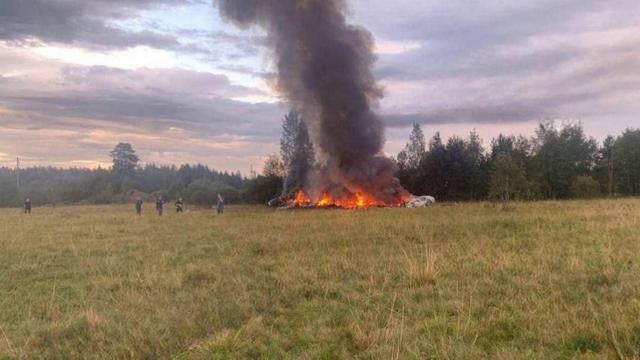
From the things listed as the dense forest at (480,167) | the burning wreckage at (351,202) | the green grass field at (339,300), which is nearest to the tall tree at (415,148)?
the dense forest at (480,167)

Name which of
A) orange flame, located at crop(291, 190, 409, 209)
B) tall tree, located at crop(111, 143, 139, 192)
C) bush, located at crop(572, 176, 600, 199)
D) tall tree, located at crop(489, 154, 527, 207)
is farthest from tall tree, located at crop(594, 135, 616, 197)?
tall tree, located at crop(111, 143, 139, 192)

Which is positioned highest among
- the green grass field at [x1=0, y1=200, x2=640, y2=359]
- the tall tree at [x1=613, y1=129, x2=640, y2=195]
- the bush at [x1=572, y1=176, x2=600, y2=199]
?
the tall tree at [x1=613, y1=129, x2=640, y2=195]

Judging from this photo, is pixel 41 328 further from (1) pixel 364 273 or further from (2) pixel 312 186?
(2) pixel 312 186

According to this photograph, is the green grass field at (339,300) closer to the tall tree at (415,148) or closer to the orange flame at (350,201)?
the orange flame at (350,201)

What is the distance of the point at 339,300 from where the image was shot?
10.1 meters

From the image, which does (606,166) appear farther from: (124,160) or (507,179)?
(124,160)

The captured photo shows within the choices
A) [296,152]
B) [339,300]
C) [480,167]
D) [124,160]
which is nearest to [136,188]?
[124,160]

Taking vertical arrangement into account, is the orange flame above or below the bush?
below

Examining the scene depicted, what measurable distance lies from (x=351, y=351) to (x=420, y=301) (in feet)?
9.07

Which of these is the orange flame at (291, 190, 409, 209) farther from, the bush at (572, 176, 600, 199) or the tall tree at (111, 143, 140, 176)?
the tall tree at (111, 143, 140, 176)

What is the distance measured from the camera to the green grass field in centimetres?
725

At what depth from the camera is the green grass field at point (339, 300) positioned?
725 cm

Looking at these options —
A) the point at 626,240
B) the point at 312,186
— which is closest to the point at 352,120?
the point at 312,186

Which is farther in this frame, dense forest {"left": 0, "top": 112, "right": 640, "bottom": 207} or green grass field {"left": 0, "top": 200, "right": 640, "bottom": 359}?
dense forest {"left": 0, "top": 112, "right": 640, "bottom": 207}
